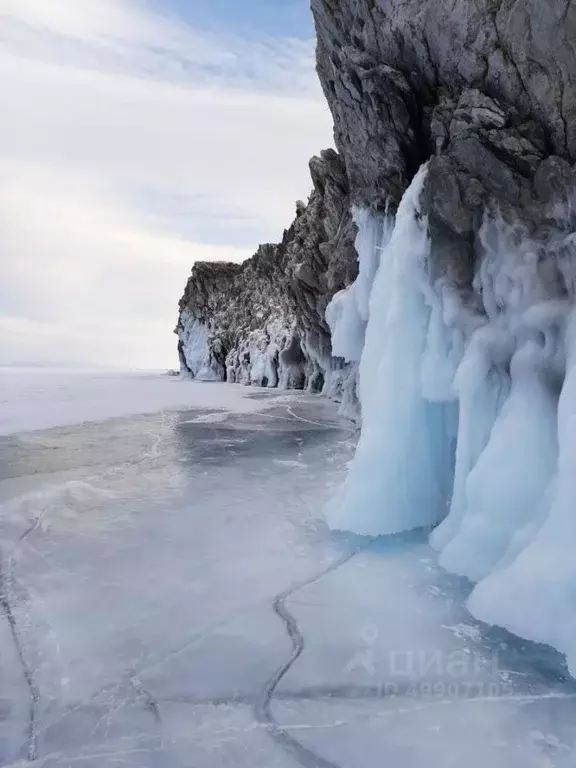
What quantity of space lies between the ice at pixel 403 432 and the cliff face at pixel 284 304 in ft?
29.0

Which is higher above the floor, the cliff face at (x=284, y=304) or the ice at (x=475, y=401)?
the cliff face at (x=284, y=304)

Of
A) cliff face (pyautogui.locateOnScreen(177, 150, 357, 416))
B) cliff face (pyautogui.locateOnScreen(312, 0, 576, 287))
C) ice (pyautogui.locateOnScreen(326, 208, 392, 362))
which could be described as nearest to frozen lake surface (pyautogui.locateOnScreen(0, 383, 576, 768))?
cliff face (pyautogui.locateOnScreen(312, 0, 576, 287))

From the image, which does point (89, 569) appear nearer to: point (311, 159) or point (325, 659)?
point (325, 659)

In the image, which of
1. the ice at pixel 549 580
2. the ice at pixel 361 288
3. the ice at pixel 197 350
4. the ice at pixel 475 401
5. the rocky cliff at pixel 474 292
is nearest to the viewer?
the ice at pixel 549 580

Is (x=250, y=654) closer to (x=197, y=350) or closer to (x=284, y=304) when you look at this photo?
(x=284, y=304)

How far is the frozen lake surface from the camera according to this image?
8.84 ft

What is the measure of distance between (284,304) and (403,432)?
1398 inches

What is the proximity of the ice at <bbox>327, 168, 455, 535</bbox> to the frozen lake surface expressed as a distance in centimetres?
40

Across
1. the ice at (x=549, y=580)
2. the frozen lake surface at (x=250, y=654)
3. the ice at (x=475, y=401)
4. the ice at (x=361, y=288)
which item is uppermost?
the ice at (x=361, y=288)

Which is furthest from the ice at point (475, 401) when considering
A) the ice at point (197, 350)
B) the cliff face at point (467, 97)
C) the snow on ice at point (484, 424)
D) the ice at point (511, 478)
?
the ice at point (197, 350)

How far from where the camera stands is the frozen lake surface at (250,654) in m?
2.70

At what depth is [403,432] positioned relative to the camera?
20.6 feet

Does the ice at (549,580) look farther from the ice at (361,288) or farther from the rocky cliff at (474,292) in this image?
the ice at (361,288)

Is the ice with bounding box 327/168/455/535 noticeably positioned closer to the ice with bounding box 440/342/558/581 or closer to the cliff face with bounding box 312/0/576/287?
the cliff face with bounding box 312/0/576/287
